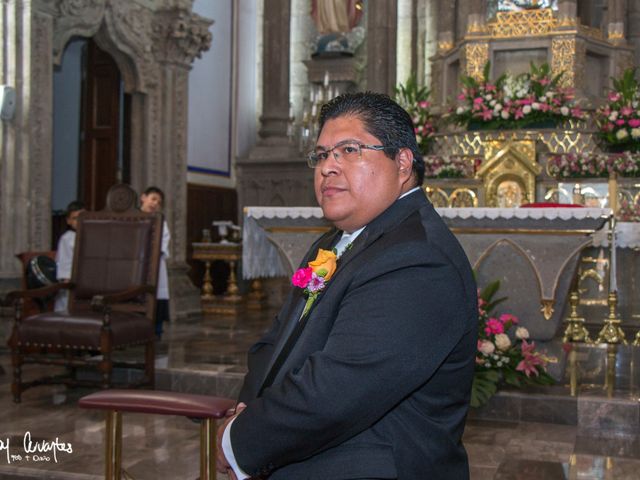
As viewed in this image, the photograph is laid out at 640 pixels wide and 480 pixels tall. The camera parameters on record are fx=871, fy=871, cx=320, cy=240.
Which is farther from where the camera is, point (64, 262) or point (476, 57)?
point (476, 57)

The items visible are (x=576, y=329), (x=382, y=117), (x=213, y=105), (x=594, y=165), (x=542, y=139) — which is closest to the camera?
(x=382, y=117)

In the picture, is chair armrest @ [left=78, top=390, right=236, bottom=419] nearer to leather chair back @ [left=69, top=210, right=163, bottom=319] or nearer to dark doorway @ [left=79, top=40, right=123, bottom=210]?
leather chair back @ [left=69, top=210, right=163, bottom=319]

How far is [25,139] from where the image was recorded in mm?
7434

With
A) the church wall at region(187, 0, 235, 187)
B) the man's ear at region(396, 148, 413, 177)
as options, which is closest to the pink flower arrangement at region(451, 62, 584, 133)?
the church wall at region(187, 0, 235, 187)

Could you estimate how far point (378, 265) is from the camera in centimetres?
176

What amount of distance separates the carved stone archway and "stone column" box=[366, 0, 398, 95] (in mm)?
2368

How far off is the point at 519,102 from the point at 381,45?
12.8 ft

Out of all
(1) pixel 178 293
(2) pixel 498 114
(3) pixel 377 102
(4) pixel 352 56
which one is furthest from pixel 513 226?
(4) pixel 352 56

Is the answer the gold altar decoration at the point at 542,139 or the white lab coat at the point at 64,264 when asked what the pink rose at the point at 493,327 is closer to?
the white lab coat at the point at 64,264

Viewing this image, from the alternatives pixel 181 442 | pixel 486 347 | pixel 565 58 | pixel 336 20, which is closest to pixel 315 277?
pixel 181 442

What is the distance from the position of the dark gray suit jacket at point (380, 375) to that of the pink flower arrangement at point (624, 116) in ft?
23.2

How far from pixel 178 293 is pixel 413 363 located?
28.0ft

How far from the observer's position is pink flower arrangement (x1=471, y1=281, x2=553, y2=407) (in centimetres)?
480

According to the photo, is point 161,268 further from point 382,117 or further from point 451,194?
point 382,117
